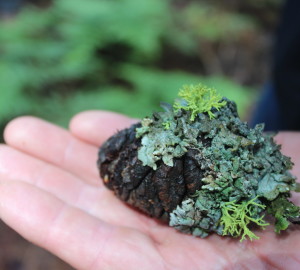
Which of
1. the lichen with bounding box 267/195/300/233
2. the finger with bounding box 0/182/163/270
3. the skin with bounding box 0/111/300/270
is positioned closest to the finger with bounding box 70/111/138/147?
the skin with bounding box 0/111/300/270

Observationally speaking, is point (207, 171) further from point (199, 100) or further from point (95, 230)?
point (95, 230)

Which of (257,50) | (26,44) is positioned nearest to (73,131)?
(26,44)

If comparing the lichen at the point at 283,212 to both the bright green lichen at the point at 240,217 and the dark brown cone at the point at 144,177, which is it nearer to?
the bright green lichen at the point at 240,217

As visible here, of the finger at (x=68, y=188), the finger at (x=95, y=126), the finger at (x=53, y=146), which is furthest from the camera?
the finger at (x=95, y=126)

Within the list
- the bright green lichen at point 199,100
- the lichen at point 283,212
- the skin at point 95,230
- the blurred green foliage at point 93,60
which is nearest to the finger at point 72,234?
the skin at point 95,230

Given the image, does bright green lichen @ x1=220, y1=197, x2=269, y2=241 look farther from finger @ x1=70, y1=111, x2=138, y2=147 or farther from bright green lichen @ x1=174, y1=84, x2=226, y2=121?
finger @ x1=70, y1=111, x2=138, y2=147

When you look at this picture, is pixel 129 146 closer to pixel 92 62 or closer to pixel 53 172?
pixel 53 172
